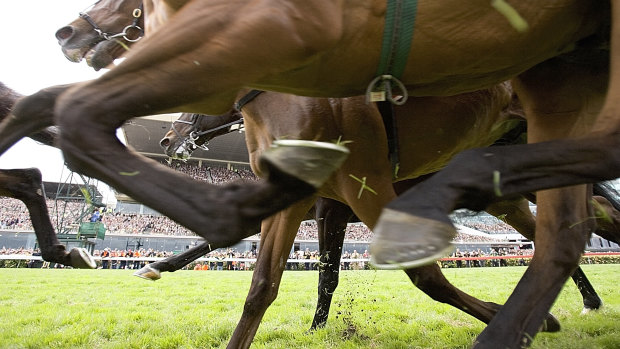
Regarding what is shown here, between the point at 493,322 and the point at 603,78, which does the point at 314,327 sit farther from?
the point at 603,78

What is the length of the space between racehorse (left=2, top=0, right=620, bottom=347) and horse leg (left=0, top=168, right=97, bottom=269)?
2.16 meters

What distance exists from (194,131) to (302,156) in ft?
13.1

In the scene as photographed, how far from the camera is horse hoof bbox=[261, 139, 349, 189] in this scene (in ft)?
4.51

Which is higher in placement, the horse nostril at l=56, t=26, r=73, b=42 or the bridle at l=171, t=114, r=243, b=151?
the horse nostril at l=56, t=26, r=73, b=42

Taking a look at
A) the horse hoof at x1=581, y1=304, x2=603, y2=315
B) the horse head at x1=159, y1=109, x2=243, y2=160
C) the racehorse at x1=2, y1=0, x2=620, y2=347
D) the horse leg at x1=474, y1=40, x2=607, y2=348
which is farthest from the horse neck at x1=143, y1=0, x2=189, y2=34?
the horse hoof at x1=581, y1=304, x2=603, y2=315

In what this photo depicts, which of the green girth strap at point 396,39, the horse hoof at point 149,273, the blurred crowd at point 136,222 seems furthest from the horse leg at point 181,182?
the blurred crowd at point 136,222

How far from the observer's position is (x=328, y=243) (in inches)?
189

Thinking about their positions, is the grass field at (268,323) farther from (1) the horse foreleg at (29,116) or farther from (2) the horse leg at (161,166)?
(2) the horse leg at (161,166)

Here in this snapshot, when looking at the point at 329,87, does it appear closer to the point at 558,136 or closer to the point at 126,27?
the point at 558,136

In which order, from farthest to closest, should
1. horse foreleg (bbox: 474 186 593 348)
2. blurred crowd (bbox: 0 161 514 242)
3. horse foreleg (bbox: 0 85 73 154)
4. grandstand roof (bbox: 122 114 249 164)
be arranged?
1. blurred crowd (bbox: 0 161 514 242)
2. grandstand roof (bbox: 122 114 249 164)
3. horse foreleg (bbox: 0 85 73 154)
4. horse foreleg (bbox: 474 186 593 348)

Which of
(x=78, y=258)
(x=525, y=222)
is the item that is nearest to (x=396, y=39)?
(x=78, y=258)

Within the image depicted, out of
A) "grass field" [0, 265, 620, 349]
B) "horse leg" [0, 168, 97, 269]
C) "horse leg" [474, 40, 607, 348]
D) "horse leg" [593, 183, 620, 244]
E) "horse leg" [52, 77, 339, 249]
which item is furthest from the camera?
"horse leg" [593, 183, 620, 244]

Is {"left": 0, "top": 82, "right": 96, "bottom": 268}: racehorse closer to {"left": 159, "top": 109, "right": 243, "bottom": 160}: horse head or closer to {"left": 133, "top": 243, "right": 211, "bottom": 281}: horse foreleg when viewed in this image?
{"left": 133, "top": 243, "right": 211, "bottom": 281}: horse foreleg

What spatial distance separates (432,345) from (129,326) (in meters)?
2.99
